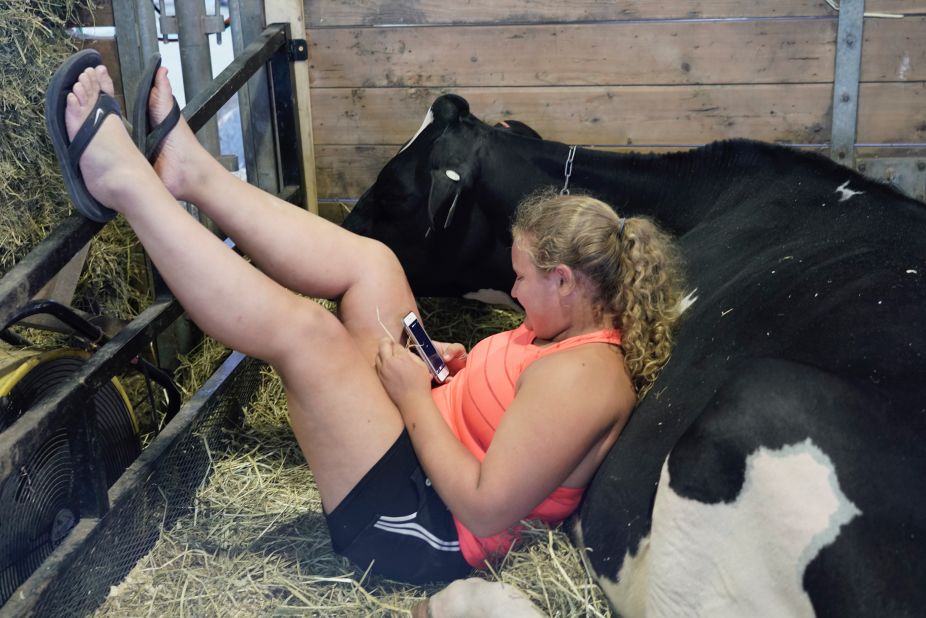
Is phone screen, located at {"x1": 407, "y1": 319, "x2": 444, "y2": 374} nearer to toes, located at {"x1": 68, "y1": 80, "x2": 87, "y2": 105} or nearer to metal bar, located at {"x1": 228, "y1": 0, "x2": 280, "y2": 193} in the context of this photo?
toes, located at {"x1": 68, "y1": 80, "x2": 87, "y2": 105}

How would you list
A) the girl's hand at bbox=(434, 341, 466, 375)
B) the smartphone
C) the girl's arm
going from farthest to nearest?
the girl's hand at bbox=(434, 341, 466, 375) < the smartphone < the girl's arm

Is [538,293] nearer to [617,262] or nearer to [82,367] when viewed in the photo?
[617,262]

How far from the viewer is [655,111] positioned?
3.46m

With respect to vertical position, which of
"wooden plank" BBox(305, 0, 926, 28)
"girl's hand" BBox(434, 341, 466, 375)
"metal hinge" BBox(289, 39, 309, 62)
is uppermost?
"wooden plank" BBox(305, 0, 926, 28)

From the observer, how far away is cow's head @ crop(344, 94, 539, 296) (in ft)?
9.93

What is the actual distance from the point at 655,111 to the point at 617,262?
5.34 feet

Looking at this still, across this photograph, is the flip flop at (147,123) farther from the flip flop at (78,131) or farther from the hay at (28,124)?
the hay at (28,124)

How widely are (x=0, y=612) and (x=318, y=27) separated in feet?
7.64

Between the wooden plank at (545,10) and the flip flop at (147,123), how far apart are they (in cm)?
140

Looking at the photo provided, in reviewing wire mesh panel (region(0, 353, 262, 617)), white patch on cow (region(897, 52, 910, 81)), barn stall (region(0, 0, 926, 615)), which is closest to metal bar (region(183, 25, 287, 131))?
barn stall (region(0, 0, 926, 615))

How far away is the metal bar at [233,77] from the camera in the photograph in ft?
9.11

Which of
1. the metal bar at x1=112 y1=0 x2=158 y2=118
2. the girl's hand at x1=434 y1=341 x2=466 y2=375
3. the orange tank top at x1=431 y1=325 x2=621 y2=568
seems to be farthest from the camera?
the metal bar at x1=112 y1=0 x2=158 y2=118

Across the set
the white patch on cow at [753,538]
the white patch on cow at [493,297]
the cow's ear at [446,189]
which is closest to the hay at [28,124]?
the cow's ear at [446,189]

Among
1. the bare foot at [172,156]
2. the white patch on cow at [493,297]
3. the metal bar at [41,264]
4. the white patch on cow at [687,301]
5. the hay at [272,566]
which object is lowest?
the hay at [272,566]
